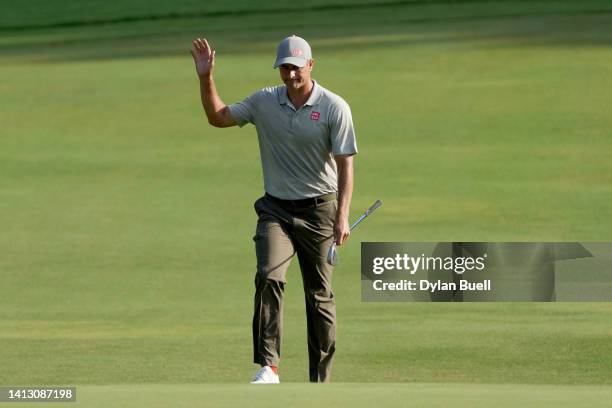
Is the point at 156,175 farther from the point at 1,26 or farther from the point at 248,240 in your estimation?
the point at 1,26

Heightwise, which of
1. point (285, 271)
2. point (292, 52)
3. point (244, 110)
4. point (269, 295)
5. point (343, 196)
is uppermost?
point (292, 52)

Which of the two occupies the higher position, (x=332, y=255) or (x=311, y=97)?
(x=311, y=97)

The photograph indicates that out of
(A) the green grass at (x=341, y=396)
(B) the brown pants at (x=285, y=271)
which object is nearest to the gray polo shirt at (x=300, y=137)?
(B) the brown pants at (x=285, y=271)

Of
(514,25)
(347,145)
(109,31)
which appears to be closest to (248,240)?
(347,145)

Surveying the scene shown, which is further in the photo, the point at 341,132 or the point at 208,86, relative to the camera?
the point at 208,86

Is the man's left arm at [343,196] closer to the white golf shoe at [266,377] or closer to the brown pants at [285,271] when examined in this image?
the brown pants at [285,271]

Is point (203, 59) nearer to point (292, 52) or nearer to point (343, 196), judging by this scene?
point (292, 52)

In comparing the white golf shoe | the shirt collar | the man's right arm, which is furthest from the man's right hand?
the white golf shoe

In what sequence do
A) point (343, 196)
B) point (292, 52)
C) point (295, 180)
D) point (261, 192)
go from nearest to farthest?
point (292, 52)
point (343, 196)
point (295, 180)
point (261, 192)

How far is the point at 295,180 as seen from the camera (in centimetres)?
877

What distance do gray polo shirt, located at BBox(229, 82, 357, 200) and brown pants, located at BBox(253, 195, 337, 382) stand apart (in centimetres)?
10

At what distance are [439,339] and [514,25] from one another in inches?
754

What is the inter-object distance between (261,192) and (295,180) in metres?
8.35

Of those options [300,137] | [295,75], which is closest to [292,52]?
[295,75]
